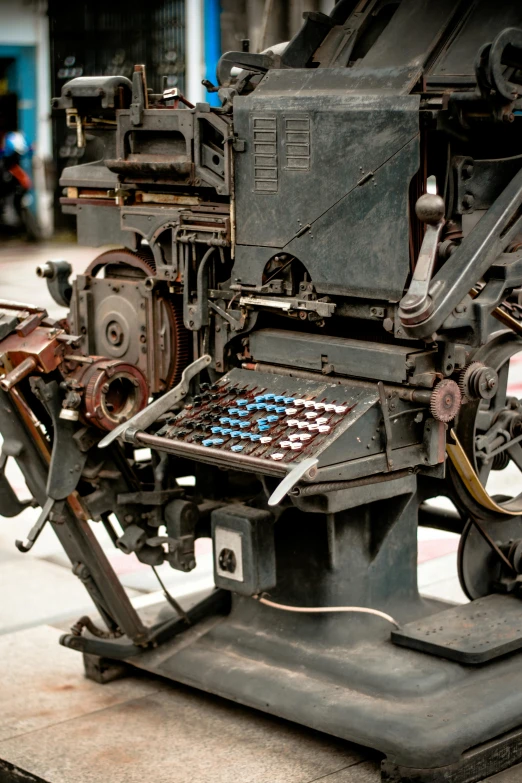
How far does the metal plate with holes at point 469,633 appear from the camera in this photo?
17.4 ft

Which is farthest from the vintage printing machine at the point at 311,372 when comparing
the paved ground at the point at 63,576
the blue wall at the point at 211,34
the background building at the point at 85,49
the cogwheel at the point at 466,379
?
the blue wall at the point at 211,34

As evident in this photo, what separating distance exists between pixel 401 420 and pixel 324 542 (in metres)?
0.82

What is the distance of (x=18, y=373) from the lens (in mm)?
5281

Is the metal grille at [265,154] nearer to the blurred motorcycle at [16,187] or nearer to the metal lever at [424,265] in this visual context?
the metal lever at [424,265]

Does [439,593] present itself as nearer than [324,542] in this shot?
No

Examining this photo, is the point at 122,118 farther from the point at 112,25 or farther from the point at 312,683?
the point at 112,25

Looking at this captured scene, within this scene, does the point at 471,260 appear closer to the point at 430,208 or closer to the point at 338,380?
the point at 430,208

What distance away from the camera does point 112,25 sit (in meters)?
19.6

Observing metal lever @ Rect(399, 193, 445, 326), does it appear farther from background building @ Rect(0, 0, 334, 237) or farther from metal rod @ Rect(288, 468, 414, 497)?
background building @ Rect(0, 0, 334, 237)

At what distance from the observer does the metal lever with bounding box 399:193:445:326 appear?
4574 millimetres

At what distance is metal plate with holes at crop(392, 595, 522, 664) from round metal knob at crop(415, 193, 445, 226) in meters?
1.76

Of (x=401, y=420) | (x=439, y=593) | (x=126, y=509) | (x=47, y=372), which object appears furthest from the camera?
(x=439, y=593)

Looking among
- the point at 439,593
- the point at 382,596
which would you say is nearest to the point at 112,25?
the point at 439,593

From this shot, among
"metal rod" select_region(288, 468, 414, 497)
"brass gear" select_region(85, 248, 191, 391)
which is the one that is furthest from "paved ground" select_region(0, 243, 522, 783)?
"brass gear" select_region(85, 248, 191, 391)
